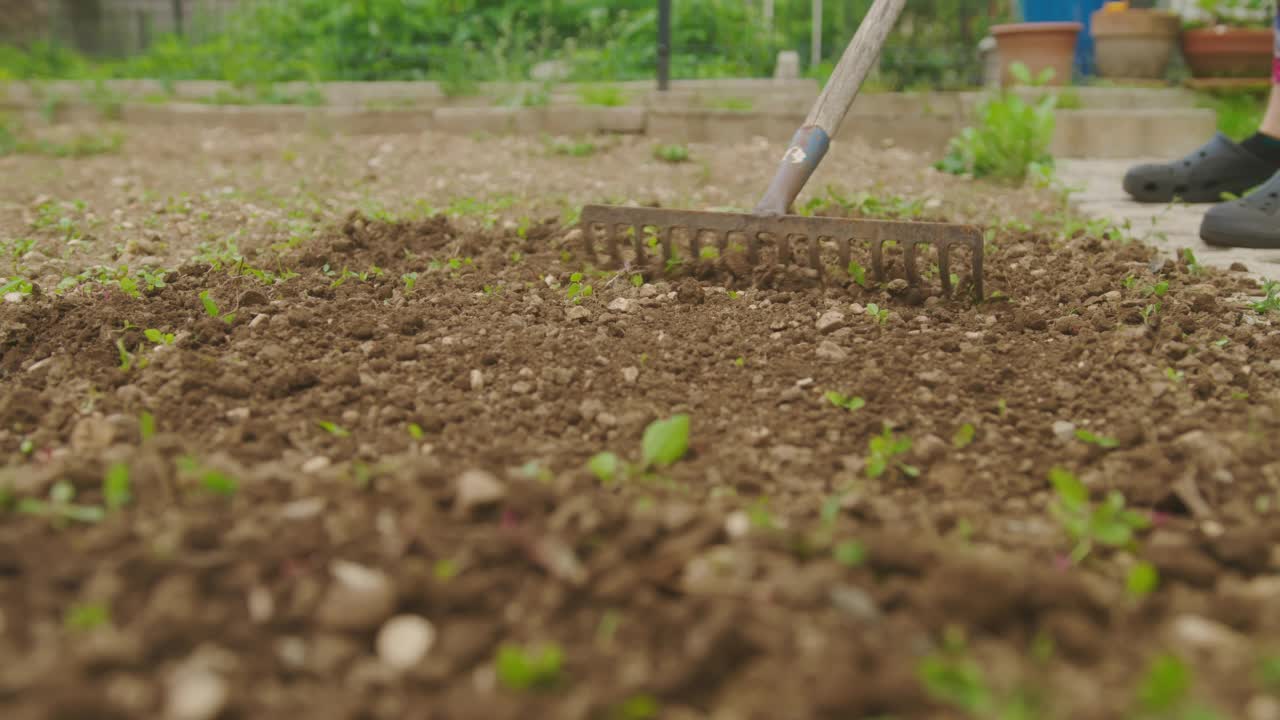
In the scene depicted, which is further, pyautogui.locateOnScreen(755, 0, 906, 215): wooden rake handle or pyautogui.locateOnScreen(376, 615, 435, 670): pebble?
pyautogui.locateOnScreen(755, 0, 906, 215): wooden rake handle

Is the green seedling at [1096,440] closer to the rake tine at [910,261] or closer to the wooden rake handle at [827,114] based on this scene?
the rake tine at [910,261]

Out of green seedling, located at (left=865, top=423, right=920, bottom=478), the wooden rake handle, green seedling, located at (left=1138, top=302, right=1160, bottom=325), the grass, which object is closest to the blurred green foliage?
the grass

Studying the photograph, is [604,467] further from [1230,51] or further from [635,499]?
[1230,51]

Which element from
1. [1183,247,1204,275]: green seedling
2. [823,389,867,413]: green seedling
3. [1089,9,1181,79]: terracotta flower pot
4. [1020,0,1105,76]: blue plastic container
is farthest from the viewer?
[1020,0,1105,76]: blue plastic container

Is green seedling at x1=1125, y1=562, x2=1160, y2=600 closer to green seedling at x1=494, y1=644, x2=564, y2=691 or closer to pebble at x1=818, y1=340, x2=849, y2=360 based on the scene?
green seedling at x1=494, y1=644, x2=564, y2=691

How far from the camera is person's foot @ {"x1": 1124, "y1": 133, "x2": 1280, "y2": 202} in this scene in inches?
142

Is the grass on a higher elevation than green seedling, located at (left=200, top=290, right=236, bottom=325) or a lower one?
higher

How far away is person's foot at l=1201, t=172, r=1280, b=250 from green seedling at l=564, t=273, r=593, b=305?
2.00 metres

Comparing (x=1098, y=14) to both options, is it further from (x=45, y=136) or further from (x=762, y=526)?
(x=45, y=136)

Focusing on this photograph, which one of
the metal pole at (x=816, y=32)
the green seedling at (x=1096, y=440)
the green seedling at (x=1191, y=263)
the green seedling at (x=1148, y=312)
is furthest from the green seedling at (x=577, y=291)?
the metal pole at (x=816, y=32)

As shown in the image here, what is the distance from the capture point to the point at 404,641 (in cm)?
104

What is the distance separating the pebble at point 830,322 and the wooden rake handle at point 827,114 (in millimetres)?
410

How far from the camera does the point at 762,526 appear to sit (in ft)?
4.11

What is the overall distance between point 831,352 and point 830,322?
0.17 meters
